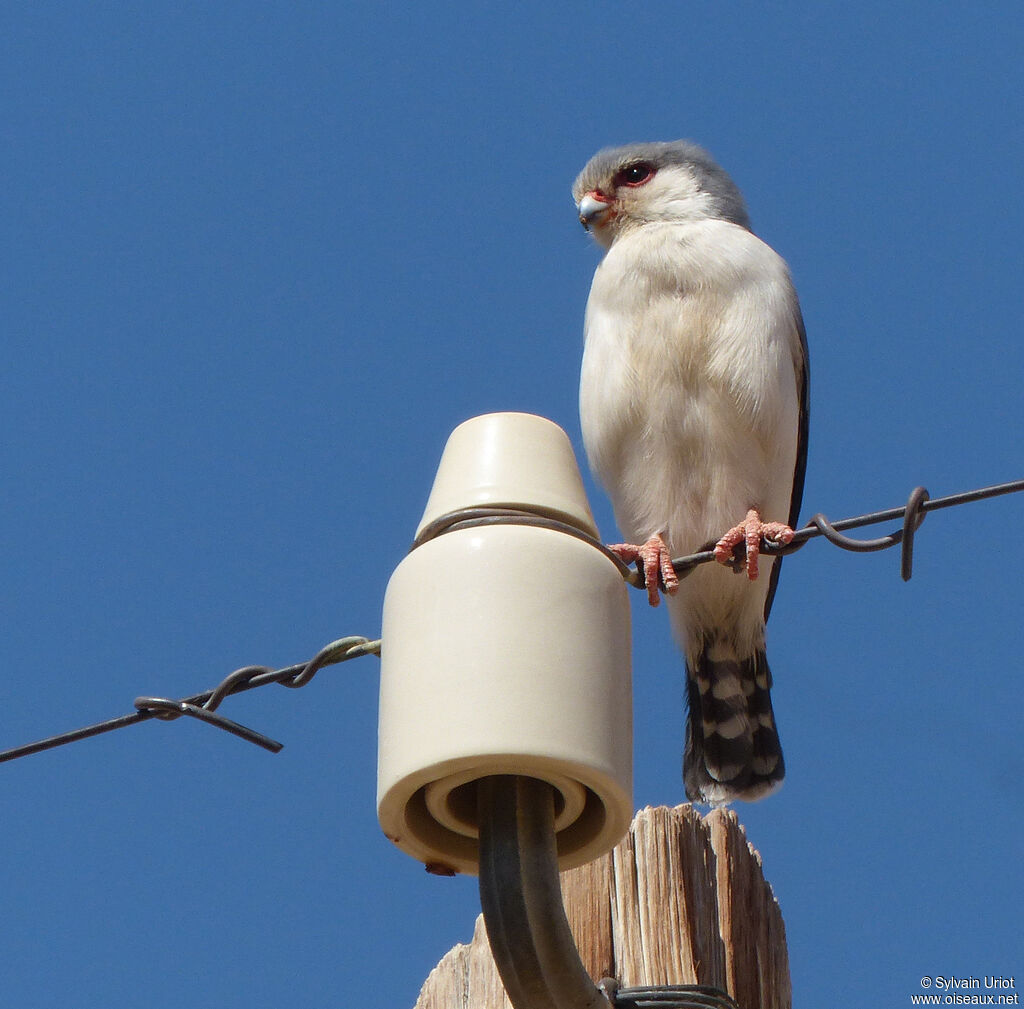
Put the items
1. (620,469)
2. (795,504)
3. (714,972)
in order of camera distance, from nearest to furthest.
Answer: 1. (714,972)
2. (620,469)
3. (795,504)

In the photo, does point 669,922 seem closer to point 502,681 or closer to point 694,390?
point 502,681

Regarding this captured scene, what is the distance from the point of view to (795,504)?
275 inches

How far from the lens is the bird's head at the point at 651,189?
284 inches

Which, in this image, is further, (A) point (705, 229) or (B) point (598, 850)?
(A) point (705, 229)

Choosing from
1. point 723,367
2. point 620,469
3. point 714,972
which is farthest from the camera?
point 620,469

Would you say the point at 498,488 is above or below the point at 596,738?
above

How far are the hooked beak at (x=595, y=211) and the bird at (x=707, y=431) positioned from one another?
640 mm

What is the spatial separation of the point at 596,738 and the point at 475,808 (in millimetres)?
358

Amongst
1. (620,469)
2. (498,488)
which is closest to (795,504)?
(620,469)

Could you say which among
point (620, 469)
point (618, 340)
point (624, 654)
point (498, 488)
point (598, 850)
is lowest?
point (598, 850)

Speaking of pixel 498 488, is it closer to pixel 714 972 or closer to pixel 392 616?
pixel 392 616

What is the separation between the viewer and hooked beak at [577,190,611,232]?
7500mm

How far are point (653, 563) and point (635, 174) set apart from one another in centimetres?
313

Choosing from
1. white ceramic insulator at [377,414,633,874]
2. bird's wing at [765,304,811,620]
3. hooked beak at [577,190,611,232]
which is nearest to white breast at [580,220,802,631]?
bird's wing at [765,304,811,620]
